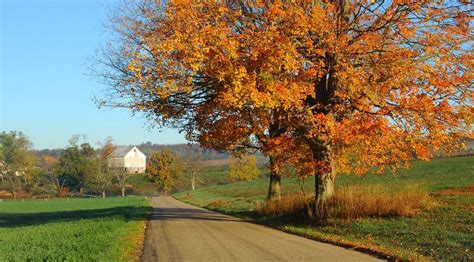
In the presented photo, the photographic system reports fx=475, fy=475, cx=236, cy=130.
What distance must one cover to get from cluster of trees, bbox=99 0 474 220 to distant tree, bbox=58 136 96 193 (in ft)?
334

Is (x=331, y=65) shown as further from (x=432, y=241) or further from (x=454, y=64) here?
(x=432, y=241)

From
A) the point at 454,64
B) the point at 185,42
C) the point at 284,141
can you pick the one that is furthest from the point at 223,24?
the point at 454,64

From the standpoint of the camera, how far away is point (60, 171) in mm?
114562

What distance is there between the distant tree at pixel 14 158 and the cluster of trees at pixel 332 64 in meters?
109

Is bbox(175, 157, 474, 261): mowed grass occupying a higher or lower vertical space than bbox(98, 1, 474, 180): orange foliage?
lower

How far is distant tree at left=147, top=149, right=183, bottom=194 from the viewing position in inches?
4082

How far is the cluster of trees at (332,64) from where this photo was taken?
15.1 metres

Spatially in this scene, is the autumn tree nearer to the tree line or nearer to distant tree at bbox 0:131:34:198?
the tree line

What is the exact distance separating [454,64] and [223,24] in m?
8.06

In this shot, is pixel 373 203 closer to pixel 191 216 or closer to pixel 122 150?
pixel 191 216

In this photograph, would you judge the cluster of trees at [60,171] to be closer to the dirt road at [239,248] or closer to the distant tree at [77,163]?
the distant tree at [77,163]

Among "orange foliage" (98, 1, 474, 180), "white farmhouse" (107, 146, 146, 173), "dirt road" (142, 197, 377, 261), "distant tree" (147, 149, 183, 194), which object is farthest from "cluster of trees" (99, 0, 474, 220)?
"white farmhouse" (107, 146, 146, 173)

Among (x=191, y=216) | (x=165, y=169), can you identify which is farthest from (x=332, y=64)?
(x=165, y=169)

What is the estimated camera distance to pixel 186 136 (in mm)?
23578
